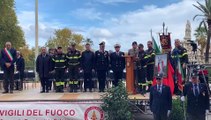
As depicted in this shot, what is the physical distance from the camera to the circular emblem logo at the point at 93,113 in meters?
11.5

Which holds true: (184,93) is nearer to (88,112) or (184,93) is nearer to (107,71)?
(88,112)

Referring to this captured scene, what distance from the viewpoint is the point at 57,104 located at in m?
11.3

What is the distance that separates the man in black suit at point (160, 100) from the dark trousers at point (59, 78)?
4.53 m

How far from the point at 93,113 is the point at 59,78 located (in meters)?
3.07

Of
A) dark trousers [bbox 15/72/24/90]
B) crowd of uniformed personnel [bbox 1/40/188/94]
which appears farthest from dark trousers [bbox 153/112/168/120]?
dark trousers [bbox 15/72/24/90]

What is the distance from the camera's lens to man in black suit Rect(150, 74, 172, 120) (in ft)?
33.9

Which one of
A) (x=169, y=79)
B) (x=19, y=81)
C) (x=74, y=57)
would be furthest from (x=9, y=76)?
(x=169, y=79)

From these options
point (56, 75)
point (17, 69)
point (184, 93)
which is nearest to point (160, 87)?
point (184, 93)

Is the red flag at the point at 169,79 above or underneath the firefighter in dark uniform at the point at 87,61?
underneath

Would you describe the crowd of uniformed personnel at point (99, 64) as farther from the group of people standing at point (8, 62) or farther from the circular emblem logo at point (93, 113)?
the circular emblem logo at point (93, 113)

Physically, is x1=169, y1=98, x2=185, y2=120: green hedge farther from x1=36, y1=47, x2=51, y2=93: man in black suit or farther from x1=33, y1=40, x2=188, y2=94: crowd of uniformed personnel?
x1=36, y1=47, x2=51, y2=93: man in black suit

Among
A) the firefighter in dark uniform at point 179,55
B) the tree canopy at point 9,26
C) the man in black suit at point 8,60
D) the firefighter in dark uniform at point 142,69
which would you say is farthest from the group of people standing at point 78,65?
the tree canopy at point 9,26

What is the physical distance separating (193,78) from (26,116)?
4.82 meters

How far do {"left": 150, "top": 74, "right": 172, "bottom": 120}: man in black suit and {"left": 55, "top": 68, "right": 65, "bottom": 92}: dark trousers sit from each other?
453 cm
